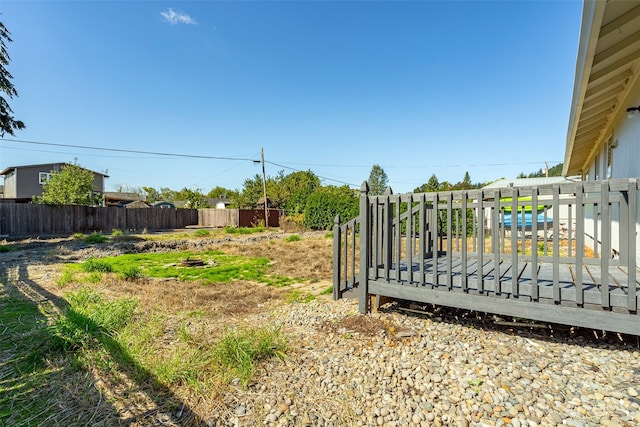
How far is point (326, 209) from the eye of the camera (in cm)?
1862

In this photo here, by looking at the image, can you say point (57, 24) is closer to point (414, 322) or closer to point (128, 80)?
point (128, 80)

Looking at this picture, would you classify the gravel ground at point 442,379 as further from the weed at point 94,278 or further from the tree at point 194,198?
the tree at point 194,198

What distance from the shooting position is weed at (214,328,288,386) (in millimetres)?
2219

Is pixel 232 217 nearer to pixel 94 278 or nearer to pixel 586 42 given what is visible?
pixel 94 278

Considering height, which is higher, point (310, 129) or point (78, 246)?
point (310, 129)

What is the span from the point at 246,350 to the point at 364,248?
177cm

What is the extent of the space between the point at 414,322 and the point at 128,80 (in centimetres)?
1708

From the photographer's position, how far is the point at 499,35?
33.3 ft

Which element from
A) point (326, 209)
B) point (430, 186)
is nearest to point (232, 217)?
point (326, 209)

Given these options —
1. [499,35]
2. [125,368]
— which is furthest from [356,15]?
[125,368]

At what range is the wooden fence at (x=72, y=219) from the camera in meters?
15.1

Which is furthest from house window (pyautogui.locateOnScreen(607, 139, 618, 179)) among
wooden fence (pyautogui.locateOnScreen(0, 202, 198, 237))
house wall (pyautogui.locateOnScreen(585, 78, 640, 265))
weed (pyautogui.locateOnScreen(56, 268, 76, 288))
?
wooden fence (pyautogui.locateOnScreen(0, 202, 198, 237))

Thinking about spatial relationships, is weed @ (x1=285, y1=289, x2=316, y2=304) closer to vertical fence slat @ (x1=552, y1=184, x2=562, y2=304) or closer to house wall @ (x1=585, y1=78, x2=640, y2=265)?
vertical fence slat @ (x1=552, y1=184, x2=562, y2=304)

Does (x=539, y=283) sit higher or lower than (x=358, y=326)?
higher
